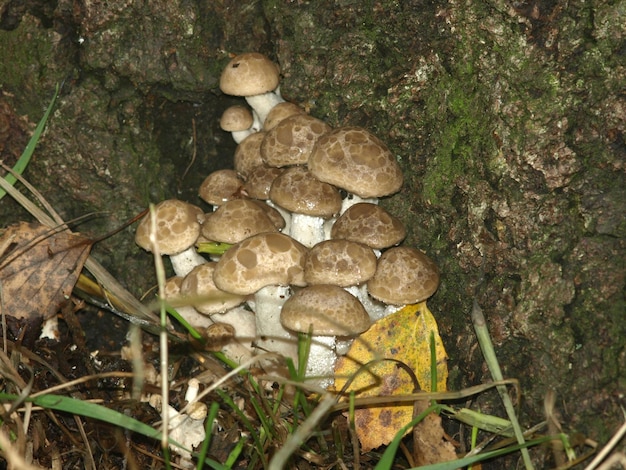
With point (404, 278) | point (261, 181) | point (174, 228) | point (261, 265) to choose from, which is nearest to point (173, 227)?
point (174, 228)

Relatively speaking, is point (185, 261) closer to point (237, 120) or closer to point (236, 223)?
point (236, 223)

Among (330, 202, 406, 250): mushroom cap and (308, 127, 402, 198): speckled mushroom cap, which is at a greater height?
(308, 127, 402, 198): speckled mushroom cap

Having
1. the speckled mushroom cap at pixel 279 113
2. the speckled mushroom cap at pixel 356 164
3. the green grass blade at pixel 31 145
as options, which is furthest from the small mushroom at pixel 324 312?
the green grass blade at pixel 31 145

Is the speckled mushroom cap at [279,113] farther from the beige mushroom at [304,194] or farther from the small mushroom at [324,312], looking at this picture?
the small mushroom at [324,312]

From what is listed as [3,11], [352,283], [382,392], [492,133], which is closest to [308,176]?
[352,283]

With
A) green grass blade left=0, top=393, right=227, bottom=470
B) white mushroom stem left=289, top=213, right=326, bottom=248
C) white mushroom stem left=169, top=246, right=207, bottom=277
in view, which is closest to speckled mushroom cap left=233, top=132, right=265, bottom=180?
white mushroom stem left=289, top=213, right=326, bottom=248

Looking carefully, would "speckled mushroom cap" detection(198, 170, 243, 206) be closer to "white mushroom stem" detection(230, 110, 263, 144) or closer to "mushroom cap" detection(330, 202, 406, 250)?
"white mushroom stem" detection(230, 110, 263, 144)
